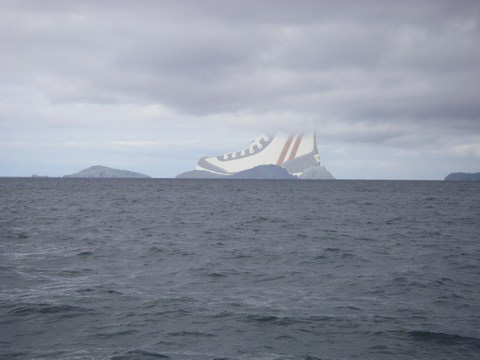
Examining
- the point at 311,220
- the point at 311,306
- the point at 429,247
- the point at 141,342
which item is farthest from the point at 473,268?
the point at 311,220

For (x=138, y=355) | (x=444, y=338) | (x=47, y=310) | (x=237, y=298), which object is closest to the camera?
(x=138, y=355)

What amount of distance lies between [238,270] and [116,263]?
5806mm

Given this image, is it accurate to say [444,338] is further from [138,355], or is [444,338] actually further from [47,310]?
[47,310]

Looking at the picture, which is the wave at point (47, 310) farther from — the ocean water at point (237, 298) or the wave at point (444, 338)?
the wave at point (444, 338)

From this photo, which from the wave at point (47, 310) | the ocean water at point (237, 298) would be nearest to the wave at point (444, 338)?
the ocean water at point (237, 298)

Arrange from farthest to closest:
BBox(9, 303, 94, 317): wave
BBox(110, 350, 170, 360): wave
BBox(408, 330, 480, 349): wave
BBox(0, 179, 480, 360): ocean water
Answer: BBox(9, 303, 94, 317): wave, BBox(408, 330, 480, 349): wave, BBox(0, 179, 480, 360): ocean water, BBox(110, 350, 170, 360): wave

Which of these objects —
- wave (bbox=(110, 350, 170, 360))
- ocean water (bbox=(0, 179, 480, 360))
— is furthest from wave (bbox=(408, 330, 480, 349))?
wave (bbox=(110, 350, 170, 360))

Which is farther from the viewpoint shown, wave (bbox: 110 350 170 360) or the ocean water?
the ocean water

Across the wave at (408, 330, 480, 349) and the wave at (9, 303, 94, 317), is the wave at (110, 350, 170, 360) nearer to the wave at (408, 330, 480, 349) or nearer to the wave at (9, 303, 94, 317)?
the wave at (9, 303, 94, 317)

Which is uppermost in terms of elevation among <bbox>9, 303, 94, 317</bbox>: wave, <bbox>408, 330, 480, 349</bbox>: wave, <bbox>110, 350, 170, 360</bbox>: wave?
<bbox>9, 303, 94, 317</bbox>: wave

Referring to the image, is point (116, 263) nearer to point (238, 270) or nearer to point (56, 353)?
point (238, 270)

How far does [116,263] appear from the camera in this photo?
65.6 feet

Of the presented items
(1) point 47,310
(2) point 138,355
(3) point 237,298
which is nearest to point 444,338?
(3) point 237,298

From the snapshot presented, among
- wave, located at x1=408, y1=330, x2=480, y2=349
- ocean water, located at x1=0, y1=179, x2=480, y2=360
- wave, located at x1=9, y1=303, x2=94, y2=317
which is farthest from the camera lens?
wave, located at x1=9, y1=303, x2=94, y2=317
